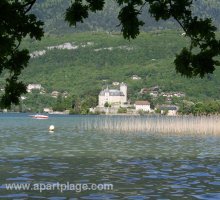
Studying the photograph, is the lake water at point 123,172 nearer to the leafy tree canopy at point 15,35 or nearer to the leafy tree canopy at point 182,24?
the leafy tree canopy at point 15,35

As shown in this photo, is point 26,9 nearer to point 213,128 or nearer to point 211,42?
point 211,42

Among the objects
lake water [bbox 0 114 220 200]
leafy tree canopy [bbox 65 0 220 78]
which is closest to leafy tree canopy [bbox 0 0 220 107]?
leafy tree canopy [bbox 65 0 220 78]

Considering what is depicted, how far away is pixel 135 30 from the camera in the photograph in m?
7.61

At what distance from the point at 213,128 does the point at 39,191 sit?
111 feet

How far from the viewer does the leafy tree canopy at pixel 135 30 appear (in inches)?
292

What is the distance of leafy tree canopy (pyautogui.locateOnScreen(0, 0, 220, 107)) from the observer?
742 cm

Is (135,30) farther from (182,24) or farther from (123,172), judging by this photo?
(123,172)

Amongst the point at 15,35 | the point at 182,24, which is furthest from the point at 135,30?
the point at 15,35

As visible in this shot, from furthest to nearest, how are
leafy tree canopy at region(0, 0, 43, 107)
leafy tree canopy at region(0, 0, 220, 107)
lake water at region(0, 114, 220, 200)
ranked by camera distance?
lake water at region(0, 114, 220, 200)
leafy tree canopy at region(0, 0, 220, 107)
leafy tree canopy at region(0, 0, 43, 107)

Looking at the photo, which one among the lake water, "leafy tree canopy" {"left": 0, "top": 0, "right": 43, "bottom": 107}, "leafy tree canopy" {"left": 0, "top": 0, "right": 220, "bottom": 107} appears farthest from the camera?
the lake water

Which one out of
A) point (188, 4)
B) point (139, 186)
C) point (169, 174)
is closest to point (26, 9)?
point (188, 4)

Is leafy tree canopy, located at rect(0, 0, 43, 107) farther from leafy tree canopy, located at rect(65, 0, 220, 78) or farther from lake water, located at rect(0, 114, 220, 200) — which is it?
lake water, located at rect(0, 114, 220, 200)

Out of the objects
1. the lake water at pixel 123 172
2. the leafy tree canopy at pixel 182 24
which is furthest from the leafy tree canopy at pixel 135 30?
the lake water at pixel 123 172

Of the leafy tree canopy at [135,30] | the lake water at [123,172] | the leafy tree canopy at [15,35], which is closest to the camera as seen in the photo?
the leafy tree canopy at [15,35]
